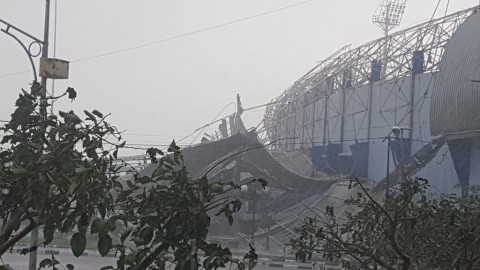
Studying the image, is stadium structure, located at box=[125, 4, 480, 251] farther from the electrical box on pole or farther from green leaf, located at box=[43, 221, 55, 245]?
green leaf, located at box=[43, 221, 55, 245]

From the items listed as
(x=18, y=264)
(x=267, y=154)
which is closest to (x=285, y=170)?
(x=267, y=154)

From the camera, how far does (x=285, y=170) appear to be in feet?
97.4

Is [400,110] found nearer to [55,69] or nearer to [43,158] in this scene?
[55,69]

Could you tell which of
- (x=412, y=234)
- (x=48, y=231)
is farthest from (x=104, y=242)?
(x=412, y=234)

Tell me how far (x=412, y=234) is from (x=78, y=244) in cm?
333

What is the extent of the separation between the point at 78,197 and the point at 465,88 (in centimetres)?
2599

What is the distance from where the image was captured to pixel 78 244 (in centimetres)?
205

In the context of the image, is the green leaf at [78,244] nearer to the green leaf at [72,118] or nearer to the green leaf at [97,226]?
the green leaf at [97,226]

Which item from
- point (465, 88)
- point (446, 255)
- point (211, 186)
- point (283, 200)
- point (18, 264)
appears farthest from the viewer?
point (283, 200)

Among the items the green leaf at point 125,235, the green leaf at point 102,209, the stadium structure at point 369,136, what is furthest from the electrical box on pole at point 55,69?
the stadium structure at point 369,136

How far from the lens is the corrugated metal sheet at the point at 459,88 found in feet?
86.1

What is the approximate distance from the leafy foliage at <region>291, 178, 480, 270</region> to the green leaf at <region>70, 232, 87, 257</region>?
8.32 ft

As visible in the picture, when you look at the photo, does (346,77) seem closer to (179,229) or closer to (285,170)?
(285,170)

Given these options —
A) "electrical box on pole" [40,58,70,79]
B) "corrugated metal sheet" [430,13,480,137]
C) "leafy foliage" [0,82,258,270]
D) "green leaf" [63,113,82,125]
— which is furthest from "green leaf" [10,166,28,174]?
"corrugated metal sheet" [430,13,480,137]
